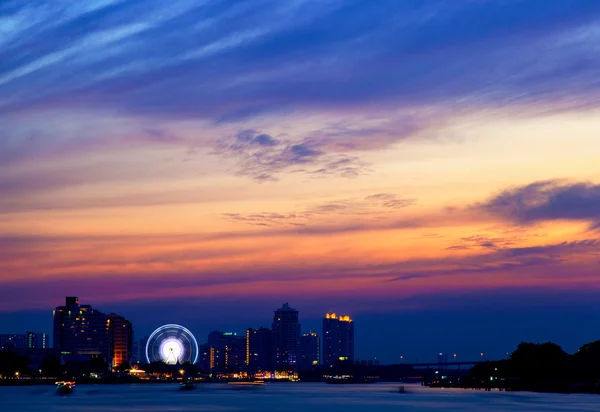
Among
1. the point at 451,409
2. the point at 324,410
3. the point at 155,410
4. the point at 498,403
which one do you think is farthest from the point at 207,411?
the point at 498,403

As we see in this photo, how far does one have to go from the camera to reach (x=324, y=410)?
517ft

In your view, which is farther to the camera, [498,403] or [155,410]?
[498,403]

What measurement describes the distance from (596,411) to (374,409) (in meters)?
36.6

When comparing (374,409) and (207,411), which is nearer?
(207,411)

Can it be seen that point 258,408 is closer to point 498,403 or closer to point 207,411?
point 207,411

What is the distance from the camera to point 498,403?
588 feet

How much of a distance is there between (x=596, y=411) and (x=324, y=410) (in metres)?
42.4

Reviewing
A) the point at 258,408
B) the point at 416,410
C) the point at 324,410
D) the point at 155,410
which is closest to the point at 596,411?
the point at 416,410

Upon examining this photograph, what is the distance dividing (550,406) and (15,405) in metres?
90.0

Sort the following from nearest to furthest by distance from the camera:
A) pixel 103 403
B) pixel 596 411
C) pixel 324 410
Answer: pixel 596 411 < pixel 324 410 < pixel 103 403

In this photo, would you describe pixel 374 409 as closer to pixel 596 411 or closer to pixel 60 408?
pixel 596 411

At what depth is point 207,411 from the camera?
152750 millimetres

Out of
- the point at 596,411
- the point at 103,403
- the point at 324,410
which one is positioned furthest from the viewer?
the point at 103,403

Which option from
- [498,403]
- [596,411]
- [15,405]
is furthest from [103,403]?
[596,411]
